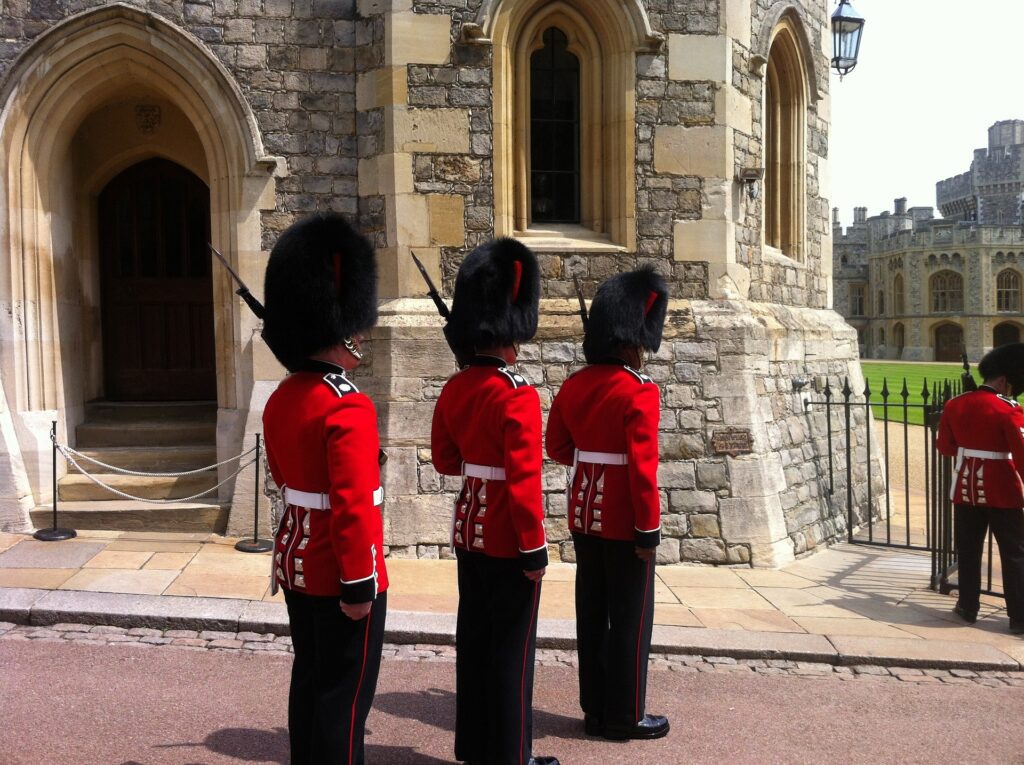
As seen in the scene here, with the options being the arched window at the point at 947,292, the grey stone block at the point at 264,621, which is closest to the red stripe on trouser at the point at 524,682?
the grey stone block at the point at 264,621

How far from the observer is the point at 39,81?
716cm

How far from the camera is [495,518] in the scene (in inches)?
137

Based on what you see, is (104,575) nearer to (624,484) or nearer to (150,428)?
(150,428)

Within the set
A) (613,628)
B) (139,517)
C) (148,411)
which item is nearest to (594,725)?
(613,628)

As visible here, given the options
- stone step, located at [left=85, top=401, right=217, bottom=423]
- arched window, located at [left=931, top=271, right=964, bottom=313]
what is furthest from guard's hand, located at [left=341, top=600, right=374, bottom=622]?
arched window, located at [left=931, top=271, right=964, bottom=313]

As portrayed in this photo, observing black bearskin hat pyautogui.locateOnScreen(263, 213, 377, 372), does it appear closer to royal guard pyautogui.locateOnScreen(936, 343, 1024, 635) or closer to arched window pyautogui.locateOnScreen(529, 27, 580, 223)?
royal guard pyautogui.locateOnScreen(936, 343, 1024, 635)

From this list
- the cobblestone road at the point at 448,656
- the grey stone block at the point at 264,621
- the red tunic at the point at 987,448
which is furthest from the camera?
the red tunic at the point at 987,448

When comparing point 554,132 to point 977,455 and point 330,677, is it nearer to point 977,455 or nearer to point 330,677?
point 977,455

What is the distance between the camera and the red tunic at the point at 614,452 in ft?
12.5

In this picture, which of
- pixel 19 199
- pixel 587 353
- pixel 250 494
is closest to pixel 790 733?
pixel 587 353

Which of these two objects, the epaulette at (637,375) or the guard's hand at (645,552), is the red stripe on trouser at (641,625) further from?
the epaulette at (637,375)

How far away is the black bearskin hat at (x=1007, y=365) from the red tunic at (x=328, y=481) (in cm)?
414

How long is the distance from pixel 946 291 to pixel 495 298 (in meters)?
64.0

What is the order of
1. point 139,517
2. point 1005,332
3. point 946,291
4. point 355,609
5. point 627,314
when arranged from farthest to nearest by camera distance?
point 946,291 < point 1005,332 < point 139,517 < point 627,314 < point 355,609
